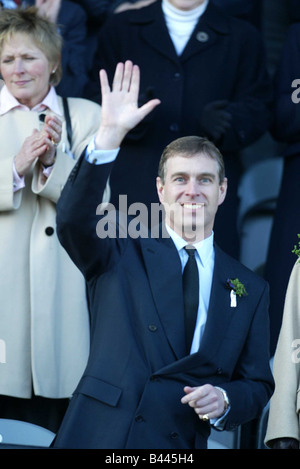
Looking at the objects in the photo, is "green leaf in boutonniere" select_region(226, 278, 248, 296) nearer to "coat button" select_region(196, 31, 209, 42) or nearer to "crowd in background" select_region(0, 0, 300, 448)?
"crowd in background" select_region(0, 0, 300, 448)

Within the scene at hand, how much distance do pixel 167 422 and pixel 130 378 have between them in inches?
7.9

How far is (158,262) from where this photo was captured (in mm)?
3934

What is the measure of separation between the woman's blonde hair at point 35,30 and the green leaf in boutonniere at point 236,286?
5.41ft

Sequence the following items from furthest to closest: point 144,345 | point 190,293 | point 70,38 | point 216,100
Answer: point 70,38, point 216,100, point 190,293, point 144,345

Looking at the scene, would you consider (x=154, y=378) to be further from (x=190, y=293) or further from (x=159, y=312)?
(x=190, y=293)

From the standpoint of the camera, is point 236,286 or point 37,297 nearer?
point 236,286

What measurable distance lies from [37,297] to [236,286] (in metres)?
1.14

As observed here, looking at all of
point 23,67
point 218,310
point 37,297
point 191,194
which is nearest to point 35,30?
point 23,67

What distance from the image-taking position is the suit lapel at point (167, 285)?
3.82m

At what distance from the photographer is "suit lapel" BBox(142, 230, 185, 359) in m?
3.82

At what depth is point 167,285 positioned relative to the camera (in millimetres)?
3889

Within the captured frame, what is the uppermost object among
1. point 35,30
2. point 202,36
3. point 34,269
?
point 202,36

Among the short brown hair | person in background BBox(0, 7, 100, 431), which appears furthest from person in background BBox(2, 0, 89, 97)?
the short brown hair
